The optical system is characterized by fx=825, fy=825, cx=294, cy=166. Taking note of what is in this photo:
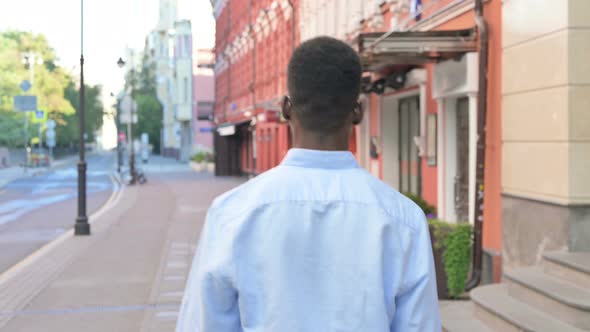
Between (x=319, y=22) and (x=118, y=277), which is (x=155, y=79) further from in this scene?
(x=118, y=277)

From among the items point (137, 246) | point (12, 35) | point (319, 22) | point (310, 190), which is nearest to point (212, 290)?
point (310, 190)

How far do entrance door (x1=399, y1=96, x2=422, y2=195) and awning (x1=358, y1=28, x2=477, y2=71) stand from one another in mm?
3548

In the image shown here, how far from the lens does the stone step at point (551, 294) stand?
6137 millimetres

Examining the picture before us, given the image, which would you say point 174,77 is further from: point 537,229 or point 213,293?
point 213,293

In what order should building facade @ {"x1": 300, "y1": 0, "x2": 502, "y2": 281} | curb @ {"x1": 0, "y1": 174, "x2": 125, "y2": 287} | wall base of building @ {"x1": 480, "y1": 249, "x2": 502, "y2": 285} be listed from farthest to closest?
curb @ {"x1": 0, "y1": 174, "x2": 125, "y2": 287} → building facade @ {"x1": 300, "y1": 0, "x2": 502, "y2": 281} → wall base of building @ {"x1": 480, "y1": 249, "x2": 502, "y2": 285}

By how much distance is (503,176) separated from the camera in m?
8.92

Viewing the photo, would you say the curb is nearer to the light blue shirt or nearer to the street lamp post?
the light blue shirt

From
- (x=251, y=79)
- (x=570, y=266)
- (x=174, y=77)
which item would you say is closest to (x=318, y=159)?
(x=570, y=266)

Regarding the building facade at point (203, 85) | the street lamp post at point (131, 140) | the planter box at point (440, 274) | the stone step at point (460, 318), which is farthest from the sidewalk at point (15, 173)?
the stone step at point (460, 318)

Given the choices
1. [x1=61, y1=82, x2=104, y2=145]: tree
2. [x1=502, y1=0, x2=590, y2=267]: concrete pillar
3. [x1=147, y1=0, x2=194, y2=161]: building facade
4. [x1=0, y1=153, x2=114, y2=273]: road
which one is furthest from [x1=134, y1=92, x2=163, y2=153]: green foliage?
[x1=502, y1=0, x2=590, y2=267]: concrete pillar

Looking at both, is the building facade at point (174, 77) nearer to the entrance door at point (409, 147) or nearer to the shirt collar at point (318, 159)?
the entrance door at point (409, 147)

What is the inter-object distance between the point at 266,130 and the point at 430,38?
25184 mm

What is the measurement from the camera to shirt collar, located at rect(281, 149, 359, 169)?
1.98 meters

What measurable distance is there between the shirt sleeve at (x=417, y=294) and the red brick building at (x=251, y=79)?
2292cm
